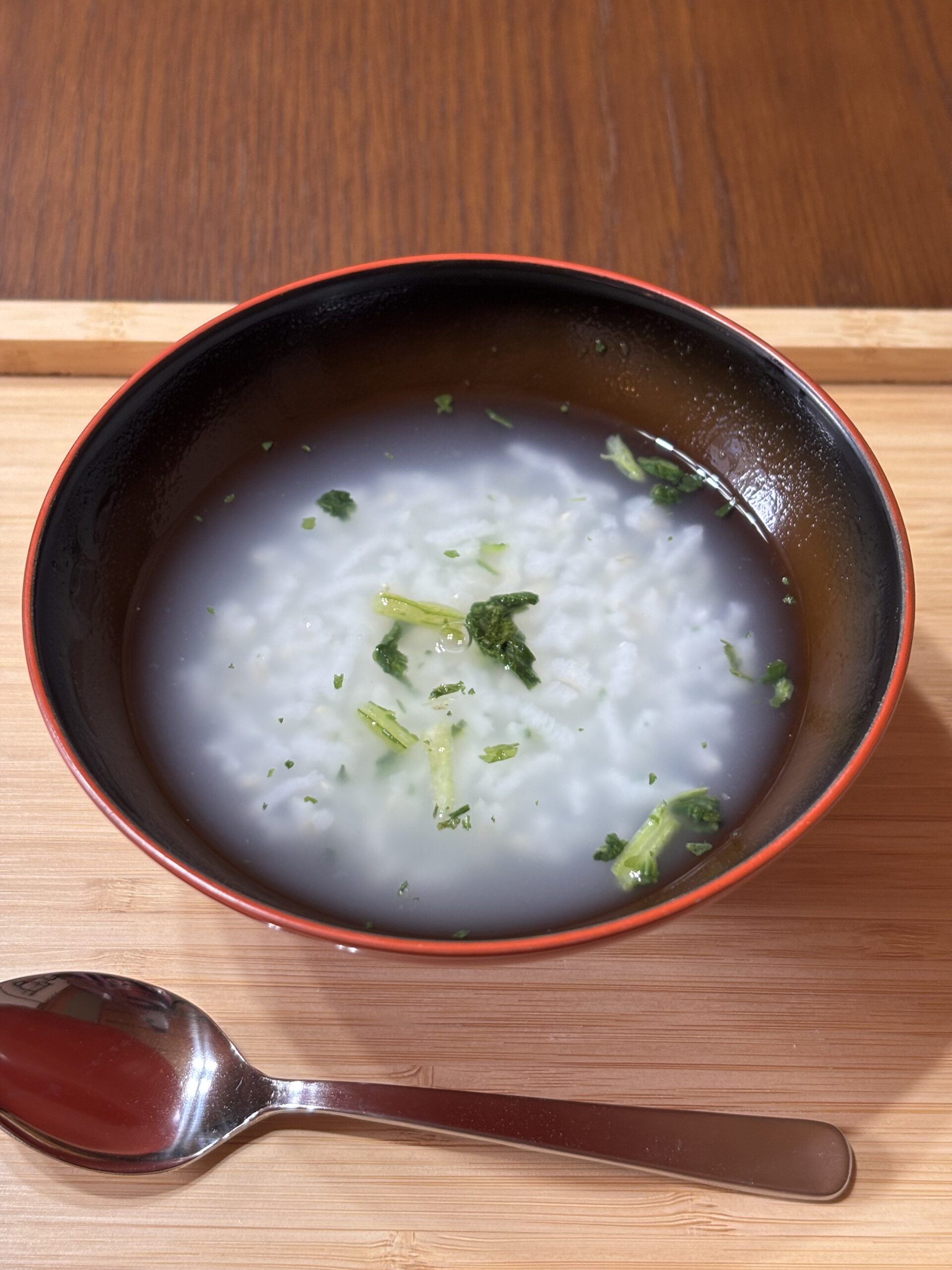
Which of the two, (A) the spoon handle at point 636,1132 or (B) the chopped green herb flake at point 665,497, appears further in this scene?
(B) the chopped green herb flake at point 665,497

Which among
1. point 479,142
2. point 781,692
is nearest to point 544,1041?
point 781,692

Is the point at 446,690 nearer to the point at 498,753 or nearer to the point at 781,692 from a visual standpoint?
the point at 498,753

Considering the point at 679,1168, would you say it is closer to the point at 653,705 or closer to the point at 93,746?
the point at 653,705

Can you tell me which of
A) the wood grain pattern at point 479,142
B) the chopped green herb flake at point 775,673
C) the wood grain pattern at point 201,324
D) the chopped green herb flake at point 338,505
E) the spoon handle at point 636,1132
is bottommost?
the spoon handle at point 636,1132

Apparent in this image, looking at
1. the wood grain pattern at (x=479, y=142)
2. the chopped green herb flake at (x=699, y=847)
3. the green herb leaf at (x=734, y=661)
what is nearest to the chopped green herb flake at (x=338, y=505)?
the green herb leaf at (x=734, y=661)

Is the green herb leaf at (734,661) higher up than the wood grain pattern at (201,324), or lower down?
lower down

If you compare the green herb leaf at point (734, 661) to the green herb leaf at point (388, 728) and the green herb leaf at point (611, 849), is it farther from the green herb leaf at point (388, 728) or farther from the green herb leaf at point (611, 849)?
the green herb leaf at point (388, 728)
